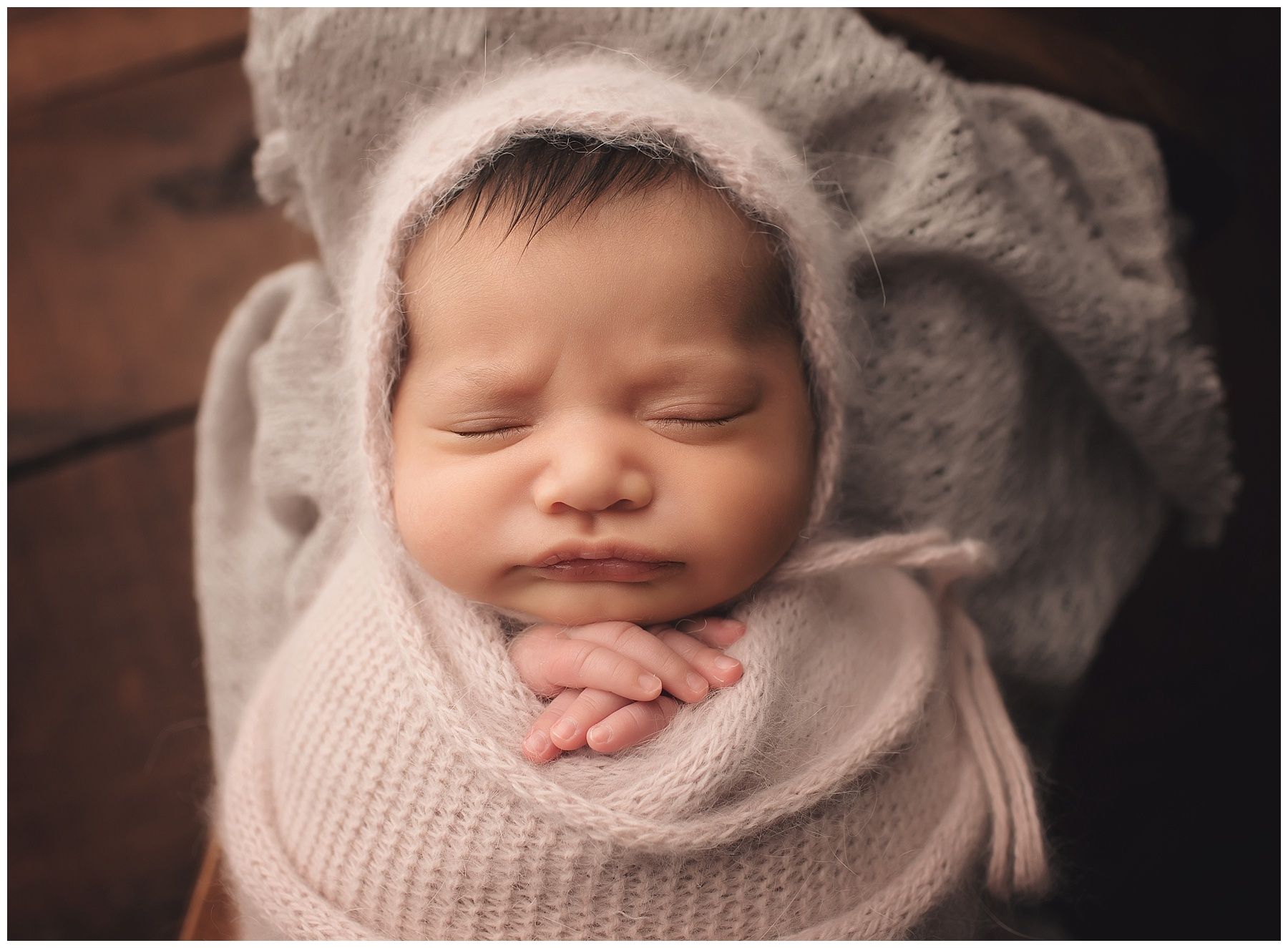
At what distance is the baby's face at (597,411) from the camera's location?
2.26 ft

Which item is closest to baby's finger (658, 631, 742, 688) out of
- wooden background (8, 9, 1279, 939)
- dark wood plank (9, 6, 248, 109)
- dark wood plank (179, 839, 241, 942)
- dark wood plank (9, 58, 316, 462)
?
dark wood plank (179, 839, 241, 942)

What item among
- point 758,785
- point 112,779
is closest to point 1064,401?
point 758,785

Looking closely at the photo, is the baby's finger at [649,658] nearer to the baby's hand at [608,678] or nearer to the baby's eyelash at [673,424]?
the baby's hand at [608,678]

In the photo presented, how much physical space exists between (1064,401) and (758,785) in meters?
0.60

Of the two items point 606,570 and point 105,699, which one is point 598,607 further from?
point 105,699

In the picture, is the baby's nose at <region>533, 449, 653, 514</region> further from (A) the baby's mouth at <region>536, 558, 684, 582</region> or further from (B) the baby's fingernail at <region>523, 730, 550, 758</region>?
(B) the baby's fingernail at <region>523, 730, 550, 758</region>

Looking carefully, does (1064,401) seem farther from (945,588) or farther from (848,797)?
(848,797)

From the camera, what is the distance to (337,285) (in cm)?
97

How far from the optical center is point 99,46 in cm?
145

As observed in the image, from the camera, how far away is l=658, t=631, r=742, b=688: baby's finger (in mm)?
731

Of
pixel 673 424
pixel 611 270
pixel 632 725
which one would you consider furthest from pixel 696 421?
pixel 632 725

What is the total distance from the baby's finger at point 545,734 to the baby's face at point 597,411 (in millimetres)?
64

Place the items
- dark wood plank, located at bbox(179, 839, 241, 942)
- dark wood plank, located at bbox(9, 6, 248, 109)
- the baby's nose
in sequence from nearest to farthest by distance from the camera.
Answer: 1. the baby's nose
2. dark wood plank, located at bbox(179, 839, 241, 942)
3. dark wood plank, located at bbox(9, 6, 248, 109)

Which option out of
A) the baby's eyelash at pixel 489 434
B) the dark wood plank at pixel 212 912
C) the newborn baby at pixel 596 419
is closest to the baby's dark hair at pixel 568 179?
the newborn baby at pixel 596 419
